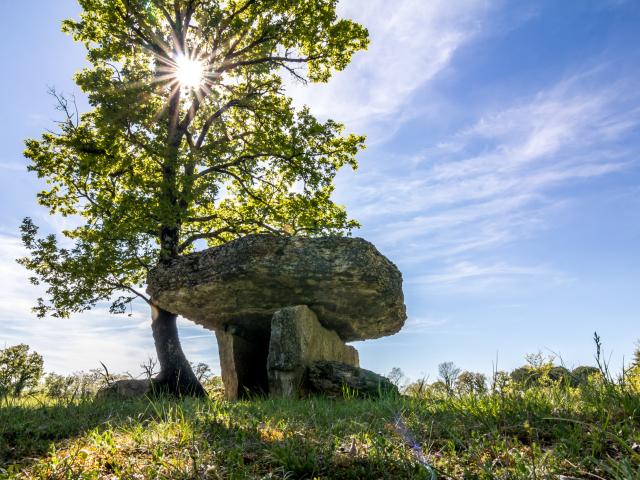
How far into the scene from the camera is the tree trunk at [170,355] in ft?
49.2

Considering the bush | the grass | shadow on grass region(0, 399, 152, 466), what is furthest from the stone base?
the bush

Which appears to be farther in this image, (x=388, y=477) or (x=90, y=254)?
(x=90, y=254)

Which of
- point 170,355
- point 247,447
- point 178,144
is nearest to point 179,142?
point 178,144

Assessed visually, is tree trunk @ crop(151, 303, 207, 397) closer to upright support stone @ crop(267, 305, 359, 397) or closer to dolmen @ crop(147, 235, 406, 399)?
dolmen @ crop(147, 235, 406, 399)

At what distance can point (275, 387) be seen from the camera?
10578mm

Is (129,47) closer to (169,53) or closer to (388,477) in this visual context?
(169,53)

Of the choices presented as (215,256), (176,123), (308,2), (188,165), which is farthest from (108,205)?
(308,2)

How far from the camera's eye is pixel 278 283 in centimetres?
1143

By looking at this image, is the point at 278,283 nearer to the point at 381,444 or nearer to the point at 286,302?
the point at 286,302

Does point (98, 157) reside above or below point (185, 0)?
below

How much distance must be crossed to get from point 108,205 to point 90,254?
1.65m

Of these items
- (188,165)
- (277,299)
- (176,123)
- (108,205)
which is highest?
(176,123)

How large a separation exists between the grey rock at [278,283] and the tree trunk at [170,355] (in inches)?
118

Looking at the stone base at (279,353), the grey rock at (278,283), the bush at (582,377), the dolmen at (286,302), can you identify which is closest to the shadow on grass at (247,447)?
the bush at (582,377)
